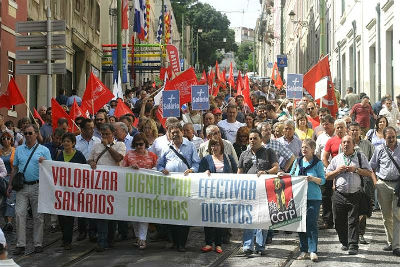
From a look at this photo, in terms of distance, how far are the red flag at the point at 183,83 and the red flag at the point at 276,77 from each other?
1442 centimetres

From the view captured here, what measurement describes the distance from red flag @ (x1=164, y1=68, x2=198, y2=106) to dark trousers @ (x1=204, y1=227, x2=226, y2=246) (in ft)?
21.7

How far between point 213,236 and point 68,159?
2.35 meters

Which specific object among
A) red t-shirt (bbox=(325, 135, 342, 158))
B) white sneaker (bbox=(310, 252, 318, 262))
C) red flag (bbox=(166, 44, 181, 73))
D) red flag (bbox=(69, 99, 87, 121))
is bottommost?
white sneaker (bbox=(310, 252, 318, 262))

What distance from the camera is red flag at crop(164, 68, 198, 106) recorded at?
1858cm

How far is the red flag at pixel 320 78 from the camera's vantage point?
62.8 ft

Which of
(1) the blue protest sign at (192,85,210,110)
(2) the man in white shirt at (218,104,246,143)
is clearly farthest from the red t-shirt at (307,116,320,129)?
(1) the blue protest sign at (192,85,210,110)

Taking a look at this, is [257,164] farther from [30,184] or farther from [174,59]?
[174,59]

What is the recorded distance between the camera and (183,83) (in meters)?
18.8

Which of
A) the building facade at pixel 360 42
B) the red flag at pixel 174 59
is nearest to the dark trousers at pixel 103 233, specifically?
the building facade at pixel 360 42

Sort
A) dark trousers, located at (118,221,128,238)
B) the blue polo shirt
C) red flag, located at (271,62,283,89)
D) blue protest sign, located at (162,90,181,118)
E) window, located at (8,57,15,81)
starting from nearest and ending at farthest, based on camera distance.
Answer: the blue polo shirt → dark trousers, located at (118,221,128,238) → blue protest sign, located at (162,90,181,118) → window, located at (8,57,15,81) → red flag, located at (271,62,283,89)

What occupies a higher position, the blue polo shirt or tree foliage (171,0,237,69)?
tree foliage (171,0,237,69)

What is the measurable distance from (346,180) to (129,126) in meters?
4.58

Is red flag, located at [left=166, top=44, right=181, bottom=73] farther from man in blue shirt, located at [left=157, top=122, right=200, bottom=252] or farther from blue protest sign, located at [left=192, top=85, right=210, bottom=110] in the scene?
man in blue shirt, located at [left=157, top=122, right=200, bottom=252]

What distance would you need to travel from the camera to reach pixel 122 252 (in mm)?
12219
